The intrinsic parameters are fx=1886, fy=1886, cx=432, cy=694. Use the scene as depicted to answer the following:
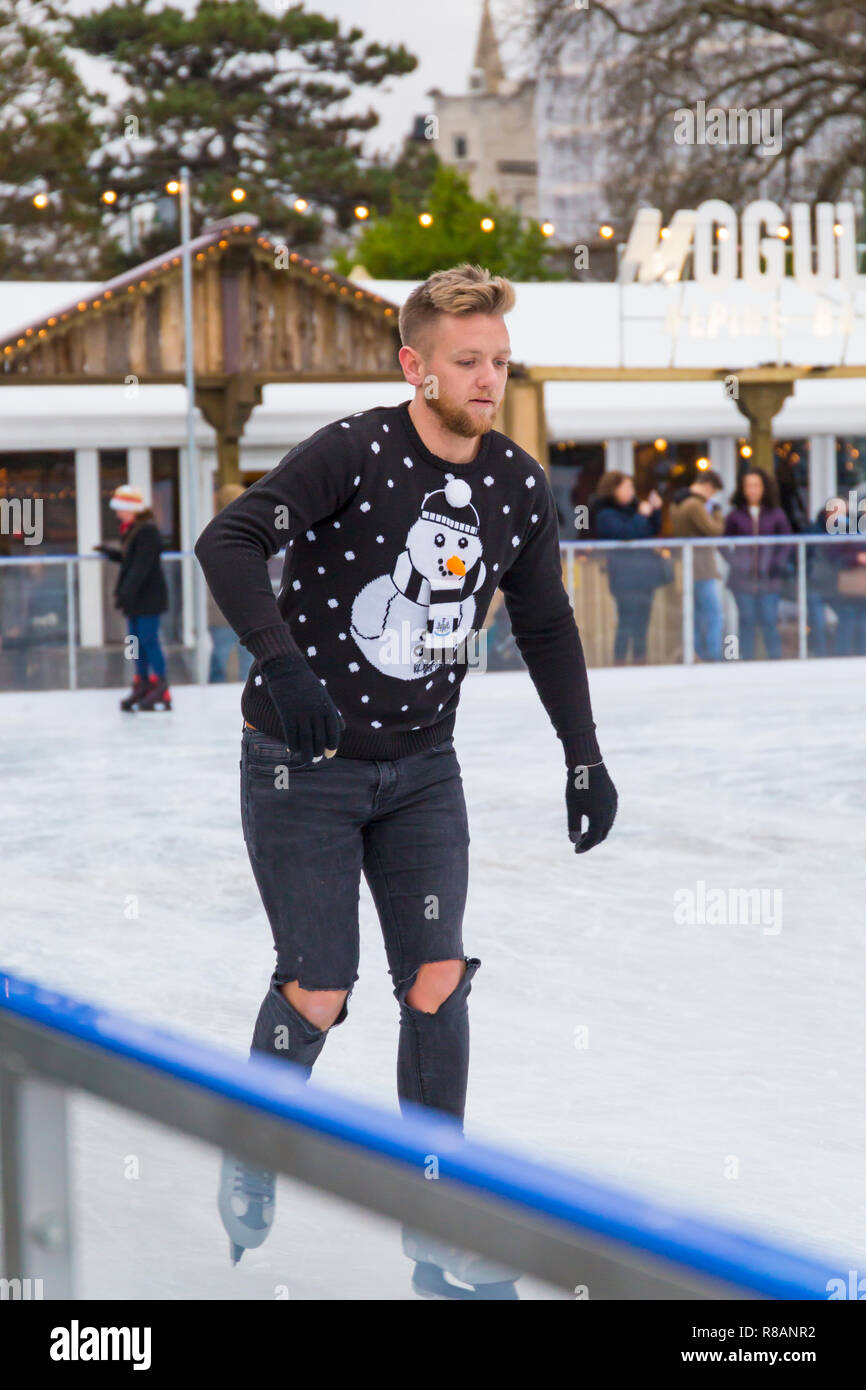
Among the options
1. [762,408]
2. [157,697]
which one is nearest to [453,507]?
[157,697]

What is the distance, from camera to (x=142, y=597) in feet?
37.1

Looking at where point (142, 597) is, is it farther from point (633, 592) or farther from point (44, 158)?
point (44, 158)

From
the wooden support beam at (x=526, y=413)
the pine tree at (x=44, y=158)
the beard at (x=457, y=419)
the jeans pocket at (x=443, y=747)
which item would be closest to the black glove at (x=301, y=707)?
the jeans pocket at (x=443, y=747)

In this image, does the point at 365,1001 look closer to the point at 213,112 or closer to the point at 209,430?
the point at 209,430

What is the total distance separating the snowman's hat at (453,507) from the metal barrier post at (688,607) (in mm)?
10194

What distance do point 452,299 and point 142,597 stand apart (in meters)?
8.91

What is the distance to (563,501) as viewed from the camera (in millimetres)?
20031

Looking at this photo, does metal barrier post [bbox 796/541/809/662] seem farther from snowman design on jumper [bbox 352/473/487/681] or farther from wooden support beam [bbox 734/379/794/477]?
snowman design on jumper [bbox 352/473/487/681]

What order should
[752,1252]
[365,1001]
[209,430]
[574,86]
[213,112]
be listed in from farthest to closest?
[213,112], [574,86], [209,430], [365,1001], [752,1252]

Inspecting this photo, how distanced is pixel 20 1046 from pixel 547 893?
4.24 m

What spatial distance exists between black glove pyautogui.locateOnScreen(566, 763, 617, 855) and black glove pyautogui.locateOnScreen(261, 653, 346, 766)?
57 cm

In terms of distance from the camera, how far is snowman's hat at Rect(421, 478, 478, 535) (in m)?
2.65

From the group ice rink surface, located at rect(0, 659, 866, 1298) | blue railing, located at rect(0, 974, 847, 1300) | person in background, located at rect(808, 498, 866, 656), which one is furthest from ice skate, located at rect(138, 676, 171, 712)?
blue railing, located at rect(0, 974, 847, 1300)
